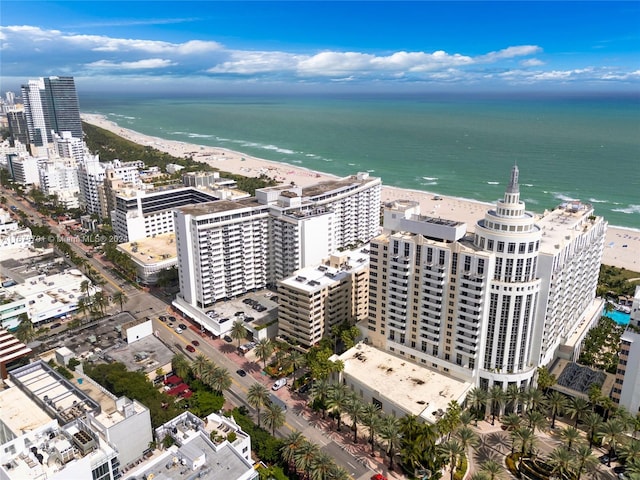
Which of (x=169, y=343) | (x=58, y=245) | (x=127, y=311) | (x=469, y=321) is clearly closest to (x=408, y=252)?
(x=469, y=321)

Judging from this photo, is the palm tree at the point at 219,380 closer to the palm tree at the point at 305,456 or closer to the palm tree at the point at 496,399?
the palm tree at the point at 305,456

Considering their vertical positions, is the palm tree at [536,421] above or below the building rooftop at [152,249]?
below

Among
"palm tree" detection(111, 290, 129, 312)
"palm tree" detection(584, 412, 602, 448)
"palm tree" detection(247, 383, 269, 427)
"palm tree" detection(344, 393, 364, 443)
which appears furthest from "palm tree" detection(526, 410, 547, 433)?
"palm tree" detection(111, 290, 129, 312)

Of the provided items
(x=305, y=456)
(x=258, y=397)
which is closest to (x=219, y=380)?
(x=258, y=397)

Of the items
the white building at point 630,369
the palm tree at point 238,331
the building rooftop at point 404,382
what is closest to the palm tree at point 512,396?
the building rooftop at point 404,382

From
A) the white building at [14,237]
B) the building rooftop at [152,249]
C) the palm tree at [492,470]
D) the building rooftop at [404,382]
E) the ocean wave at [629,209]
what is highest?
the white building at [14,237]

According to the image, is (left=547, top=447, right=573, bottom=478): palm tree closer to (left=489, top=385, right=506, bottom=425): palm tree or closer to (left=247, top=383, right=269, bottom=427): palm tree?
(left=489, top=385, right=506, bottom=425): palm tree

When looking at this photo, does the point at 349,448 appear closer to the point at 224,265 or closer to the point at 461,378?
the point at 461,378
